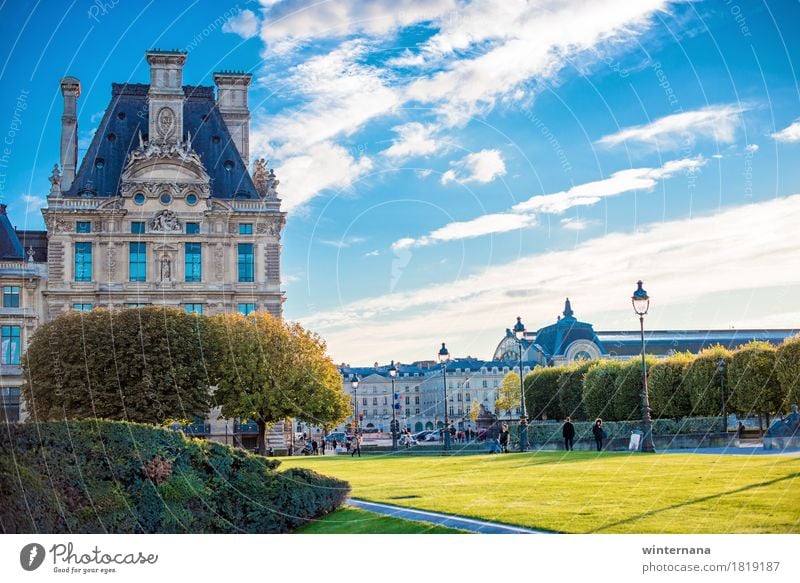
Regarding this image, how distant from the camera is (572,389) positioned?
74.4 m

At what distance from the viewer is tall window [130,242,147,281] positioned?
63.9 m

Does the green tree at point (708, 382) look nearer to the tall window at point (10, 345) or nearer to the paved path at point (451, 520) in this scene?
the tall window at point (10, 345)

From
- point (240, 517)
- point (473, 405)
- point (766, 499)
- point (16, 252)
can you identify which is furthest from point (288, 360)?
point (473, 405)

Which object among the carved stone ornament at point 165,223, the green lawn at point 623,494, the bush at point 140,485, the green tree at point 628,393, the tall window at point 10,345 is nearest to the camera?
the green lawn at point 623,494

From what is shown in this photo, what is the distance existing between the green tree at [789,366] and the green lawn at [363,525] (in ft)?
124

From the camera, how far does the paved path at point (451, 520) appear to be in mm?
14992

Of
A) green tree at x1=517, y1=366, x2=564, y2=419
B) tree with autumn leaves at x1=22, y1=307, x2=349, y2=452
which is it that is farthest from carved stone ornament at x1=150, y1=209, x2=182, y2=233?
green tree at x1=517, y1=366, x2=564, y2=419

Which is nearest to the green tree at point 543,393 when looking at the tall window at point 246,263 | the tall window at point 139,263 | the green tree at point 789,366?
the green tree at point 789,366

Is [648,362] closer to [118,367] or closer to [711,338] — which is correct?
[118,367]
